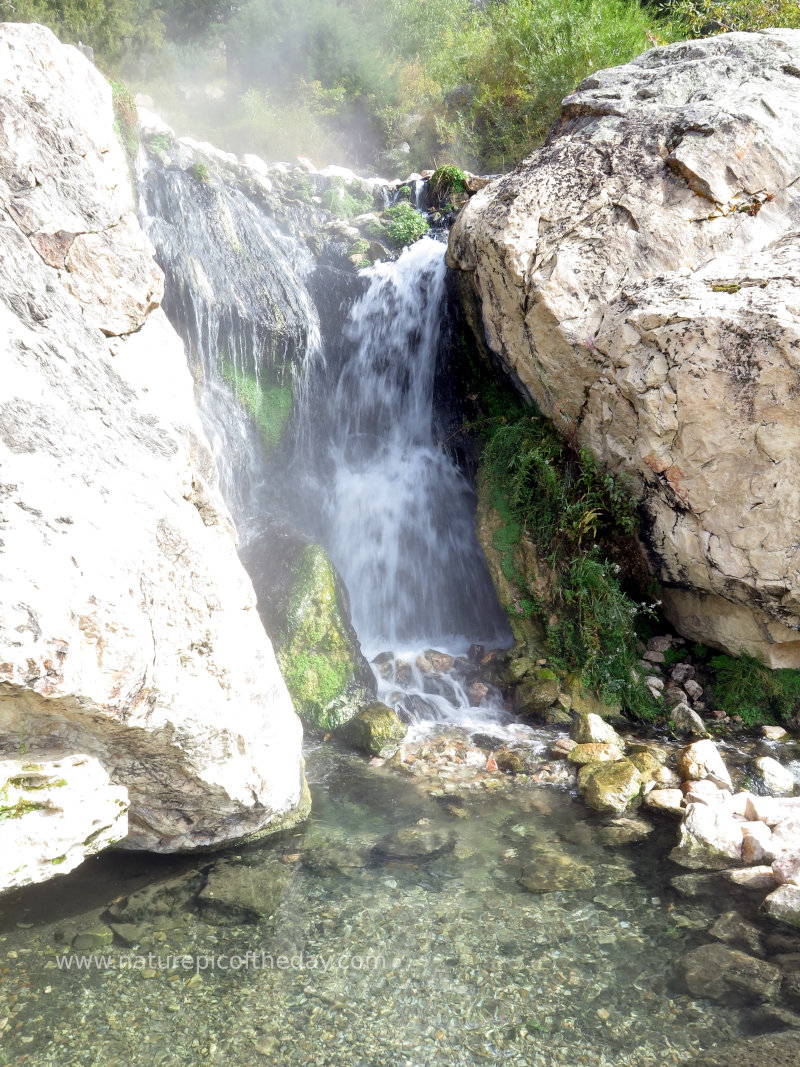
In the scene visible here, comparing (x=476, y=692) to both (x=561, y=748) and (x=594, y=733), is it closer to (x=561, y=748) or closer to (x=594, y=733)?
(x=561, y=748)

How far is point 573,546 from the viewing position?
22.5 ft

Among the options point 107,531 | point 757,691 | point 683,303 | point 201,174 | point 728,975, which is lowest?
point 728,975

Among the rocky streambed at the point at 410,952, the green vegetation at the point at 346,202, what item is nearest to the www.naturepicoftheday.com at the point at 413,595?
the rocky streambed at the point at 410,952

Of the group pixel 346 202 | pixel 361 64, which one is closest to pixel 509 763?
pixel 346 202

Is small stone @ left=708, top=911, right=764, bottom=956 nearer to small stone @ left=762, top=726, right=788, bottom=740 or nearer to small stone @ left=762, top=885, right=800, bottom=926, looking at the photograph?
small stone @ left=762, top=885, right=800, bottom=926

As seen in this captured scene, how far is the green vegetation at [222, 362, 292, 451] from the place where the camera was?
27.7ft

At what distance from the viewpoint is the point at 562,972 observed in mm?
3496

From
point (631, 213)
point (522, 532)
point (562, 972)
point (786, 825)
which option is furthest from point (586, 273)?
point (562, 972)

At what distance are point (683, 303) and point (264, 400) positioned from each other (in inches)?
200

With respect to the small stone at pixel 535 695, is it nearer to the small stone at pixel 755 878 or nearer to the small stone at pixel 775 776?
the small stone at pixel 775 776

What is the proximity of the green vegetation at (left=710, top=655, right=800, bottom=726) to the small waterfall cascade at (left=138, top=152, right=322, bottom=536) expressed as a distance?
17.7ft

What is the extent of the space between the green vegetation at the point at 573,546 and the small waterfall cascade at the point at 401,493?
48.8 inches

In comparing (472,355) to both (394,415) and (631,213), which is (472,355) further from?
(631,213)

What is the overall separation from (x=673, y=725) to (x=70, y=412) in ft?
18.6
